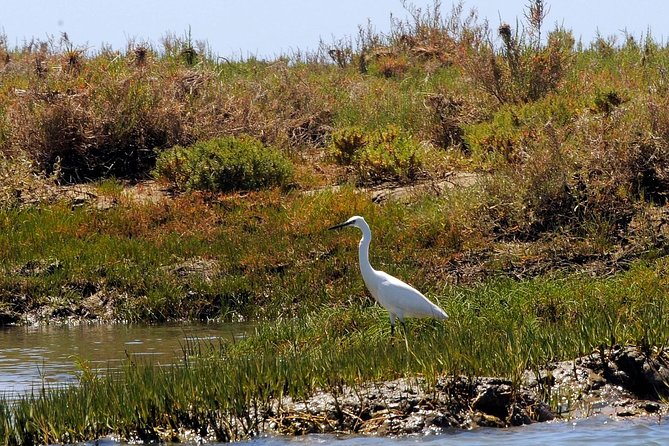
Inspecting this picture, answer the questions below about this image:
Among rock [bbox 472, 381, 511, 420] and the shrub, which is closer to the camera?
rock [bbox 472, 381, 511, 420]

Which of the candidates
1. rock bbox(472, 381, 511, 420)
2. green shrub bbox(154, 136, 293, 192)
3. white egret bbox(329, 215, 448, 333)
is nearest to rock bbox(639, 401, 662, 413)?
rock bbox(472, 381, 511, 420)

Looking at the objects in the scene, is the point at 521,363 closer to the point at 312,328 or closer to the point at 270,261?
the point at 312,328

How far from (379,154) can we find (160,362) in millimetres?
6962

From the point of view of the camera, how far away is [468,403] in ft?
28.3

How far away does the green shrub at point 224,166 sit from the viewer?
1709cm

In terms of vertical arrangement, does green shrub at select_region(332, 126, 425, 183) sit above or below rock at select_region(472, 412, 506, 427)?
above

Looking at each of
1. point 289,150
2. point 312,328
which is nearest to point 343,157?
point 289,150

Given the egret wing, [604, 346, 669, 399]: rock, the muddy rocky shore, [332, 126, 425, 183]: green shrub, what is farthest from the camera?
[332, 126, 425, 183]: green shrub

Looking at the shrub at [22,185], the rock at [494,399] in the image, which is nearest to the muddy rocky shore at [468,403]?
the rock at [494,399]

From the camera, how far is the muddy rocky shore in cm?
854

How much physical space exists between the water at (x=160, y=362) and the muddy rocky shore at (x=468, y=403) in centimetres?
10

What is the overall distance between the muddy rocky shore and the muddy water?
2.20m

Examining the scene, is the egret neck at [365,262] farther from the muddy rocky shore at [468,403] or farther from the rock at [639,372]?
the rock at [639,372]

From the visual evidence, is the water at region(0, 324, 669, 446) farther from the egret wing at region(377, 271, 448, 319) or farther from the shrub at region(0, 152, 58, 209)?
the shrub at region(0, 152, 58, 209)
